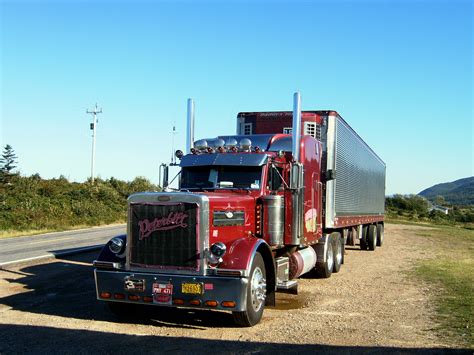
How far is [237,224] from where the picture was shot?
326 inches

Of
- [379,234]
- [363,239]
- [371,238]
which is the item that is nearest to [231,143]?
[363,239]

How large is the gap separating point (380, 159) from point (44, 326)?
746 inches

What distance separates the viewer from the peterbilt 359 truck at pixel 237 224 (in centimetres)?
746

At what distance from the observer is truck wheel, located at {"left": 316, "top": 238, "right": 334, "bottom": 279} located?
41.9 ft

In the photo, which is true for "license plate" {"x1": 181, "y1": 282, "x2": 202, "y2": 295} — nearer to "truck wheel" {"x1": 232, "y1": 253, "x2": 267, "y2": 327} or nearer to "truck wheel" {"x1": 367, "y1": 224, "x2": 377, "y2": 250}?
"truck wheel" {"x1": 232, "y1": 253, "x2": 267, "y2": 327}

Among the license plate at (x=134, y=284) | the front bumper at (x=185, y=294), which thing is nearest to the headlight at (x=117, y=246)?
the front bumper at (x=185, y=294)

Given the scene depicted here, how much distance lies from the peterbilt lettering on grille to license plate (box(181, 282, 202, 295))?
0.83 m

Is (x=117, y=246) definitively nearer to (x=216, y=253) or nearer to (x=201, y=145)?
(x=216, y=253)

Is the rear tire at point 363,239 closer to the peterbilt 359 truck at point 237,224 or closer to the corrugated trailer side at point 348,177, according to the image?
the corrugated trailer side at point 348,177

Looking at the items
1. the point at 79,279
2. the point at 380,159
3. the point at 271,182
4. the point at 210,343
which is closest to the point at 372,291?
the point at 271,182

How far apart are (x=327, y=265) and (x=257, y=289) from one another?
5.48m

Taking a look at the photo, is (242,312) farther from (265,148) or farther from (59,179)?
(59,179)

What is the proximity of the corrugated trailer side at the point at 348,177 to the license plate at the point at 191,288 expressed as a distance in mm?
6114

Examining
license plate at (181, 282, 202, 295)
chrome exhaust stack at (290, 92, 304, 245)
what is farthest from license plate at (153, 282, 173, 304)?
chrome exhaust stack at (290, 92, 304, 245)
